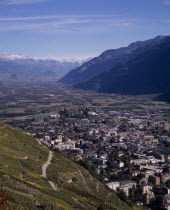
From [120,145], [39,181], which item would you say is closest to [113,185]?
[39,181]

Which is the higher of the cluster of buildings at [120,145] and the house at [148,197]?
the cluster of buildings at [120,145]

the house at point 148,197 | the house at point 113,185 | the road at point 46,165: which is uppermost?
the road at point 46,165

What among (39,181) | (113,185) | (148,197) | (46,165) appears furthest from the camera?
(113,185)

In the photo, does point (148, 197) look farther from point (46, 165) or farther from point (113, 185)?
point (46, 165)

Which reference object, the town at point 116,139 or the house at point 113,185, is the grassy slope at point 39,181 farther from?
the town at point 116,139

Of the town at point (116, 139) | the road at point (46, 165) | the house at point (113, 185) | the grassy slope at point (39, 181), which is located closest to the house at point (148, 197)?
the town at point (116, 139)

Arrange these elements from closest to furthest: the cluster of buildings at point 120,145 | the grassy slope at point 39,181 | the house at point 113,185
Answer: the grassy slope at point 39,181, the house at point 113,185, the cluster of buildings at point 120,145

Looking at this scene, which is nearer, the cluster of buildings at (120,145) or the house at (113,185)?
the house at (113,185)
